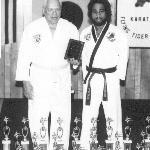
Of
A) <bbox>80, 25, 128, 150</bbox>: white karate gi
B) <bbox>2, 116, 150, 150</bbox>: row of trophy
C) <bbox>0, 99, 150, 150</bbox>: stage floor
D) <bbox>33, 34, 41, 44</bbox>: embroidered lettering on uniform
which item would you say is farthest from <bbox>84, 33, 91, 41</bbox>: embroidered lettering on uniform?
<bbox>0, 99, 150, 150</bbox>: stage floor

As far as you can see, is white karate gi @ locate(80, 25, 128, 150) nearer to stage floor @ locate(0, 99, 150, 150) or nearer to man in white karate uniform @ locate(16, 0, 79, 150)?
man in white karate uniform @ locate(16, 0, 79, 150)

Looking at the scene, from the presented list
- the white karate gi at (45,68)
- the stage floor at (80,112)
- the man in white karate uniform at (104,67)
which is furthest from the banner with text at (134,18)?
the white karate gi at (45,68)

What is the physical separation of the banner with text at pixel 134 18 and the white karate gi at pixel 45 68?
247 centimetres

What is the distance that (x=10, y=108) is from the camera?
5.56 m

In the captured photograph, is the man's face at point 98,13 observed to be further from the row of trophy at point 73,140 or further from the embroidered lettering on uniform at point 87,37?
the row of trophy at point 73,140

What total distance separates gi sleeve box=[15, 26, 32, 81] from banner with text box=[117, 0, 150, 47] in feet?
8.89

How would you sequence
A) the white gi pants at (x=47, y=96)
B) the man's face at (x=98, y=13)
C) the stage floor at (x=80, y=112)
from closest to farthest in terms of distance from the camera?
the white gi pants at (x=47, y=96) < the man's face at (x=98, y=13) < the stage floor at (x=80, y=112)

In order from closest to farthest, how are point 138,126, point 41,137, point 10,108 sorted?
point 41,137 → point 138,126 → point 10,108

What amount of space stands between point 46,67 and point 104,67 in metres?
0.55

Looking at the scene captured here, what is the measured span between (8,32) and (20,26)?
0.66 feet

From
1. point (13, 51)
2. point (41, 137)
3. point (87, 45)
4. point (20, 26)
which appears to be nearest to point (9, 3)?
point (20, 26)

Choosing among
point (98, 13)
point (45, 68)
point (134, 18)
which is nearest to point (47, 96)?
point (45, 68)

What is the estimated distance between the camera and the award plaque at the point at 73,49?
331cm

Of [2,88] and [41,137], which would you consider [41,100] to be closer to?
[41,137]
